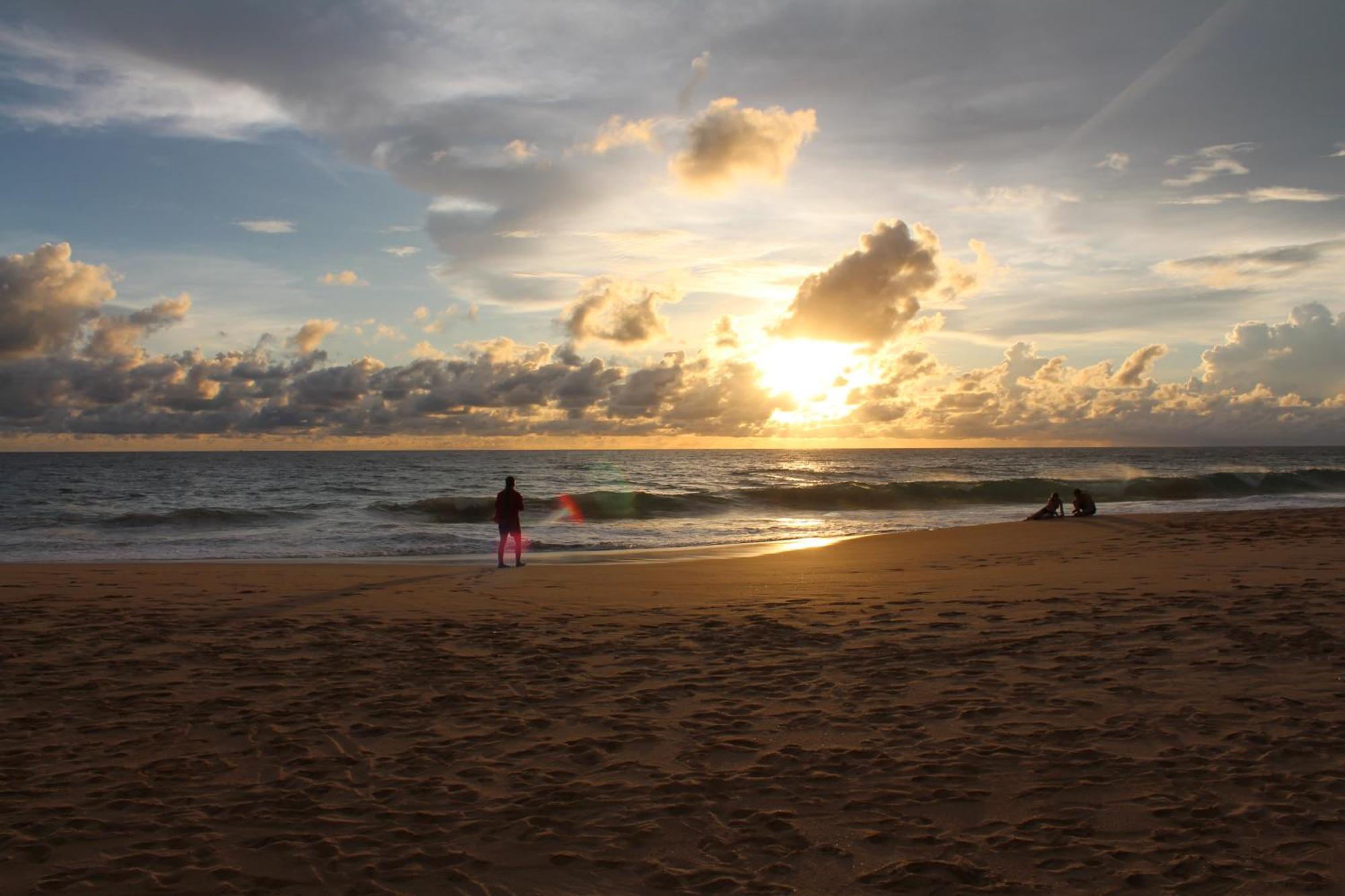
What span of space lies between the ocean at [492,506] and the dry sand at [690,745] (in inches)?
508

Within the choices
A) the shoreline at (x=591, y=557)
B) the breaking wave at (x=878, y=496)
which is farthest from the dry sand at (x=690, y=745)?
the breaking wave at (x=878, y=496)

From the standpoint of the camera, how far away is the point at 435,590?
45.1ft

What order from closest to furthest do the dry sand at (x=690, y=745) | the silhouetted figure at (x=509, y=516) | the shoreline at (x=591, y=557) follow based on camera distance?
the dry sand at (x=690, y=745), the silhouetted figure at (x=509, y=516), the shoreline at (x=591, y=557)

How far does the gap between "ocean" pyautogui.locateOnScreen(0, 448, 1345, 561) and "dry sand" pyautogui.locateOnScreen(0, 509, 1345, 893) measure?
42.4 feet

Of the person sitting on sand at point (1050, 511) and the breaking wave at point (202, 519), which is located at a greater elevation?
the person sitting on sand at point (1050, 511)

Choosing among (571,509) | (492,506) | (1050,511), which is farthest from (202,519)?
(1050,511)

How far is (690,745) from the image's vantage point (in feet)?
19.8

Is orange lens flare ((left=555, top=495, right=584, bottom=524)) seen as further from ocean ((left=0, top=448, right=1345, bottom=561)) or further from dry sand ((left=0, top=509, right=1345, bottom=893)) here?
dry sand ((left=0, top=509, right=1345, bottom=893))

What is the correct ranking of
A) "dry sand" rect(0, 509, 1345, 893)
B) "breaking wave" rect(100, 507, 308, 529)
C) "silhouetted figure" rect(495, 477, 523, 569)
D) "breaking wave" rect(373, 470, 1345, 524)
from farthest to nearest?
"breaking wave" rect(373, 470, 1345, 524)
"breaking wave" rect(100, 507, 308, 529)
"silhouetted figure" rect(495, 477, 523, 569)
"dry sand" rect(0, 509, 1345, 893)

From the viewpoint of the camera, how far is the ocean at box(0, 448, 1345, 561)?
83.0ft

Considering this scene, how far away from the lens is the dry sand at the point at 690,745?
170 inches

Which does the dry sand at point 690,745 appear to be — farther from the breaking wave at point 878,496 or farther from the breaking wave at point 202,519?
the breaking wave at point 878,496

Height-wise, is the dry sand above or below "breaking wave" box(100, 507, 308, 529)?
above

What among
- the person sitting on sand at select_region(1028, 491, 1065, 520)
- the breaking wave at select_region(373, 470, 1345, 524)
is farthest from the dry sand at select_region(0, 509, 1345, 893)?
the breaking wave at select_region(373, 470, 1345, 524)
